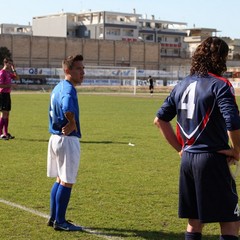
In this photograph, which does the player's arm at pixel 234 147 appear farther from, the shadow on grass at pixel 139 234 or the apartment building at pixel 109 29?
the apartment building at pixel 109 29

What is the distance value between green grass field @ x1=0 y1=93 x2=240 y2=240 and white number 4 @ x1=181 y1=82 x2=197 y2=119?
229cm

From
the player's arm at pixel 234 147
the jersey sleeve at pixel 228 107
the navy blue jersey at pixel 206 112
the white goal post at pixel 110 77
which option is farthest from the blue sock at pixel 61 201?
the white goal post at pixel 110 77

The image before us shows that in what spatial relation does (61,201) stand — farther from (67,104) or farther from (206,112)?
(206,112)

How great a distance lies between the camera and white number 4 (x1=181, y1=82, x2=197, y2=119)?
15.0 ft

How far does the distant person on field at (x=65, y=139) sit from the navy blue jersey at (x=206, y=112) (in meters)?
2.03

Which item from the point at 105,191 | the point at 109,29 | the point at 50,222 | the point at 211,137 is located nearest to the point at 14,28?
the point at 109,29

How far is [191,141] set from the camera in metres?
4.68

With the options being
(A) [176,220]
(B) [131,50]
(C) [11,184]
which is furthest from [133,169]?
(B) [131,50]

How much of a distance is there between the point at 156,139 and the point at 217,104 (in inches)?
478

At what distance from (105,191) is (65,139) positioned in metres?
2.40

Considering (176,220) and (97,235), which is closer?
(97,235)

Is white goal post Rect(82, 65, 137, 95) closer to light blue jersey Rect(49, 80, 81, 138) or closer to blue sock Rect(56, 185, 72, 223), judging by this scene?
light blue jersey Rect(49, 80, 81, 138)

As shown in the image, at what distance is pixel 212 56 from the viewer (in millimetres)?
4527

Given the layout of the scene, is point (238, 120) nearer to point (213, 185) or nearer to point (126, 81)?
point (213, 185)
